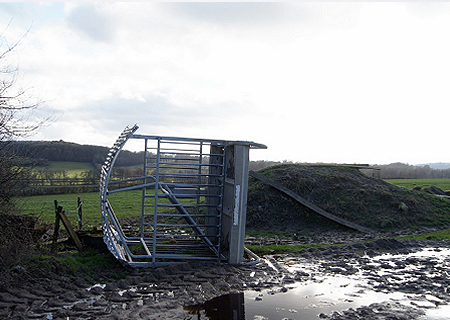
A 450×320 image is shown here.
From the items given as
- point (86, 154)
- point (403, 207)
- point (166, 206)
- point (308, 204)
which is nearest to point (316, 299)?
point (166, 206)

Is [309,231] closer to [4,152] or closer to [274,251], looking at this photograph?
[274,251]

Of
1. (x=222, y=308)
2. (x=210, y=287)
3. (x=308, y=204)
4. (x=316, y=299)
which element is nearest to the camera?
(x=222, y=308)

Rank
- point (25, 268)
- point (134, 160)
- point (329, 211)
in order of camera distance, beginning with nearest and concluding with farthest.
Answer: point (25, 268)
point (329, 211)
point (134, 160)

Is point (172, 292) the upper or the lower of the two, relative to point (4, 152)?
lower

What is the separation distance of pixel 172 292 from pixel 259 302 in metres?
1.50

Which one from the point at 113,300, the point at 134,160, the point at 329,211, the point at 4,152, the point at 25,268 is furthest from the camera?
the point at 134,160

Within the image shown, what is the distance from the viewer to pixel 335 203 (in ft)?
53.8

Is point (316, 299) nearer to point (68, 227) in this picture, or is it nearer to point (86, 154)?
point (68, 227)

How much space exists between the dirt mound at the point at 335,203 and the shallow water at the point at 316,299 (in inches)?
258

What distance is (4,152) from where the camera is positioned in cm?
830

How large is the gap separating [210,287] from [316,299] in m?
1.83

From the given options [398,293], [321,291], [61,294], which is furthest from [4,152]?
[398,293]

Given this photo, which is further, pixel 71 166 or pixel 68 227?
pixel 71 166

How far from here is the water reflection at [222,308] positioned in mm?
6046
